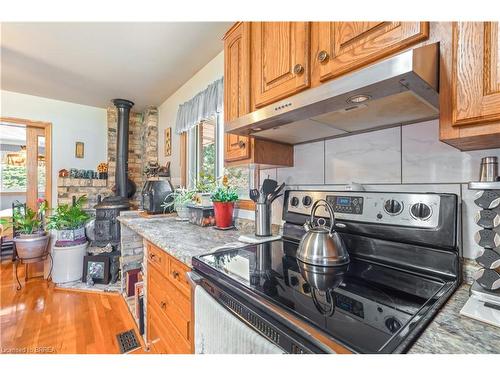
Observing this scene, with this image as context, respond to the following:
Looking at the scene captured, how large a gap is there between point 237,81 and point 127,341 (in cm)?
206

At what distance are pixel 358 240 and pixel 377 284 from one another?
0.26 metres

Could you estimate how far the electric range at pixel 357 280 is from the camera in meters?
0.49

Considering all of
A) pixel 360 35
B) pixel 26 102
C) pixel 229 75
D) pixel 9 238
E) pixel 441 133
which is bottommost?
pixel 9 238

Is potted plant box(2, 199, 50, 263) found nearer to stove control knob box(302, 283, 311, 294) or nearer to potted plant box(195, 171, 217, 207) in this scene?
potted plant box(195, 171, 217, 207)

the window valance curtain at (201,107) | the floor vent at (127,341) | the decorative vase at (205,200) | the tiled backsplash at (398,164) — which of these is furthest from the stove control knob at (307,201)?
the floor vent at (127,341)

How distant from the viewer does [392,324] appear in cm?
51

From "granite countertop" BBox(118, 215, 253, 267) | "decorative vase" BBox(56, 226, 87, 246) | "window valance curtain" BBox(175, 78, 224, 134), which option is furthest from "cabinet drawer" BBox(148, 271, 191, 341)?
"decorative vase" BBox(56, 226, 87, 246)

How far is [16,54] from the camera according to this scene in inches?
88.0

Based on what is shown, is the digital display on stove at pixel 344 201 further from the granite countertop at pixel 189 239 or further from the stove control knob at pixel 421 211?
the granite countertop at pixel 189 239

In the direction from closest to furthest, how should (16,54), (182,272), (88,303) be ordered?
(182,272) < (16,54) < (88,303)
